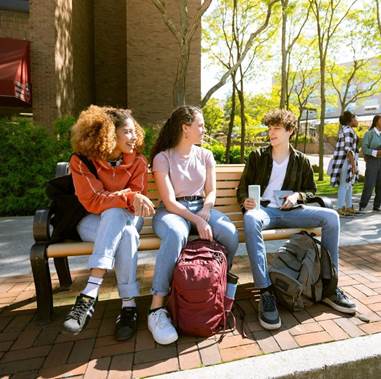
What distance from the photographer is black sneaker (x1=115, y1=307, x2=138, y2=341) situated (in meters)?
2.48

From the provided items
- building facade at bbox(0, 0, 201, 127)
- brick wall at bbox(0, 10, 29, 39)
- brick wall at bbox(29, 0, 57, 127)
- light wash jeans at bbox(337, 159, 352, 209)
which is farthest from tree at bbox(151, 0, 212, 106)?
brick wall at bbox(0, 10, 29, 39)

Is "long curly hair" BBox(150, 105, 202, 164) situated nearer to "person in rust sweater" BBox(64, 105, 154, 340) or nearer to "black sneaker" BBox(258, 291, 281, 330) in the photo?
"person in rust sweater" BBox(64, 105, 154, 340)

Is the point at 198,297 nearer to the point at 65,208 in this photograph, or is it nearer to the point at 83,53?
the point at 65,208

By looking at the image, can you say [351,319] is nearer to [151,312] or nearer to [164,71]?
[151,312]

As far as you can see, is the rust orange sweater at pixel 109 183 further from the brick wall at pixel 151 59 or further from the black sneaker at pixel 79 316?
the brick wall at pixel 151 59

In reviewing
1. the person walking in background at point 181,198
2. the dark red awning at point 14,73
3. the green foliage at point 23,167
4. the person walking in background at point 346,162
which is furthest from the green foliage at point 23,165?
the person walking in background at point 346,162

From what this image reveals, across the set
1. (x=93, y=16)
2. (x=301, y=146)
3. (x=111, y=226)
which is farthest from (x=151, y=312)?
(x=301, y=146)

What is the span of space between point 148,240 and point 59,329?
945 mm

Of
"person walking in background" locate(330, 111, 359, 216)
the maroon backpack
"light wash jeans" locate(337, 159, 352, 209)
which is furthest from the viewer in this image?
"light wash jeans" locate(337, 159, 352, 209)

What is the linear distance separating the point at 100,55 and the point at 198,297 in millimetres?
16922

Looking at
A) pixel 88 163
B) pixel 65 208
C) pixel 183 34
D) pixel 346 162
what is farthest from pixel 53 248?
pixel 183 34

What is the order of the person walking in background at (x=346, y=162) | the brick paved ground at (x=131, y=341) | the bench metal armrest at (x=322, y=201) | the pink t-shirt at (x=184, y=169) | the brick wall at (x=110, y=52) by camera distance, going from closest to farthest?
1. the brick paved ground at (x=131, y=341)
2. the pink t-shirt at (x=184, y=169)
3. the bench metal armrest at (x=322, y=201)
4. the person walking in background at (x=346, y=162)
5. the brick wall at (x=110, y=52)

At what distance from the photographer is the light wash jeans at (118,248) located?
252 cm

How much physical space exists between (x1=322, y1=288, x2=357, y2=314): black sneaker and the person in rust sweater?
5.24ft
